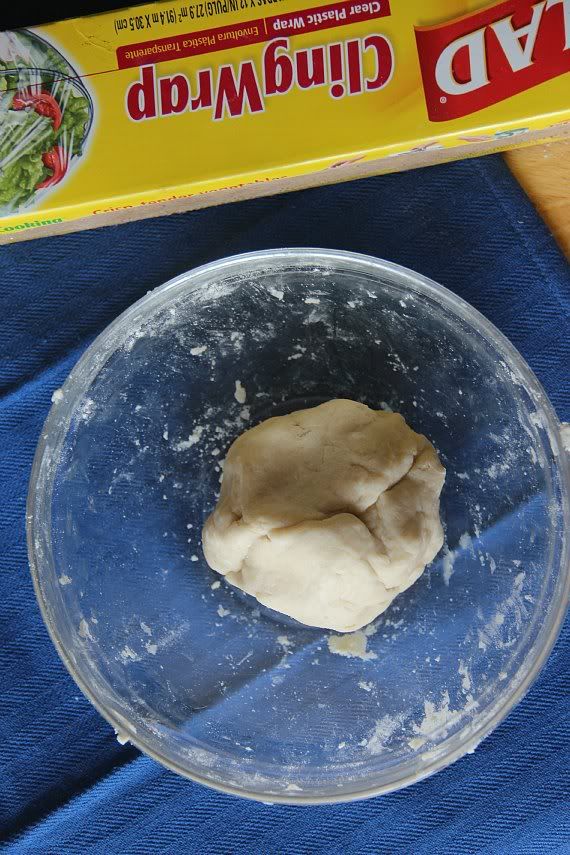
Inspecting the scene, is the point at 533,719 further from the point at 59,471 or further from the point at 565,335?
the point at 59,471

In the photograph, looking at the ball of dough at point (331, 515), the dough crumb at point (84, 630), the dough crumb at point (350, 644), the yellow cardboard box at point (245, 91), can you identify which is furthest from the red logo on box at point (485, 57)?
the dough crumb at point (84, 630)

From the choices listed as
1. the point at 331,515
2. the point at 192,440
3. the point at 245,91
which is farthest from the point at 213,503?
the point at 245,91

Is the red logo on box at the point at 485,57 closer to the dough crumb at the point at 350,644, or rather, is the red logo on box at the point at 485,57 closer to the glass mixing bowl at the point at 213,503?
the glass mixing bowl at the point at 213,503

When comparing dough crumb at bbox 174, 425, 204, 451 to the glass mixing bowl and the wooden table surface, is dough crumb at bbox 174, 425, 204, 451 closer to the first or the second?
the glass mixing bowl

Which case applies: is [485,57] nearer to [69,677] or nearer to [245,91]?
[245,91]

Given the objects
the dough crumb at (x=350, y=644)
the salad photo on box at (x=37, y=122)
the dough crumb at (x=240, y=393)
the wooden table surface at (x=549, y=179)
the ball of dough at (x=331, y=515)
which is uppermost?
the salad photo on box at (x=37, y=122)

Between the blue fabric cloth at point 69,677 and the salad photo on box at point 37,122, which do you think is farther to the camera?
the blue fabric cloth at point 69,677
